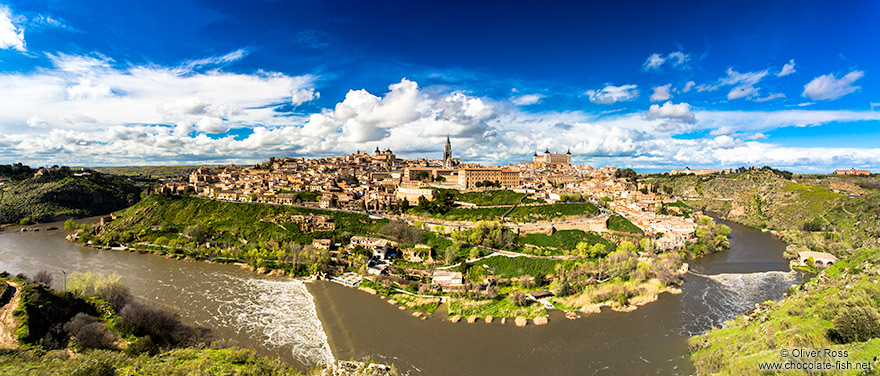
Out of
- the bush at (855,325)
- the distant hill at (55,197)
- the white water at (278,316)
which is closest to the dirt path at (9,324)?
the white water at (278,316)

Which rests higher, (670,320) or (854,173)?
(854,173)

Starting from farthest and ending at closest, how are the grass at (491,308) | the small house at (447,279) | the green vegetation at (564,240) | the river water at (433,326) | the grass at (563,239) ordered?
the grass at (563,239)
the green vegetation at (564,240)
the small house at (447,279)
the grass at (491,308)
the river water at (433,326)

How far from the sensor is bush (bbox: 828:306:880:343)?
33.8ft

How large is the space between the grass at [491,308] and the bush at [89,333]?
43.9ft

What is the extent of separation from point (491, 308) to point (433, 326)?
3.46 metres

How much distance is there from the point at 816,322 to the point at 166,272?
35043 millimetres

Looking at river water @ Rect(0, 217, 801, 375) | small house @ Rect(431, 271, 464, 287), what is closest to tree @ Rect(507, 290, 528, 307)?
river water @ Rect(0, 217, 801, 375)

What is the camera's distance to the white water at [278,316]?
15.8 metres

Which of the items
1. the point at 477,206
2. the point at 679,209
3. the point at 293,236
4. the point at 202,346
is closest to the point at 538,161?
the point at 679,209

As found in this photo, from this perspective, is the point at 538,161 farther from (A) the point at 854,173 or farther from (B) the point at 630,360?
(B) the point at 630,360

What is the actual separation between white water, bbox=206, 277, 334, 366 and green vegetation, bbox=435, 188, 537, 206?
22079mm

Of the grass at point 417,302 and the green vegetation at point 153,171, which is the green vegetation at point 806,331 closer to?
the grass at point 417,302

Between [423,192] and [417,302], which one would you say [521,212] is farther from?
[417,302]

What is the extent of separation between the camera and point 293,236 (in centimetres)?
3162
